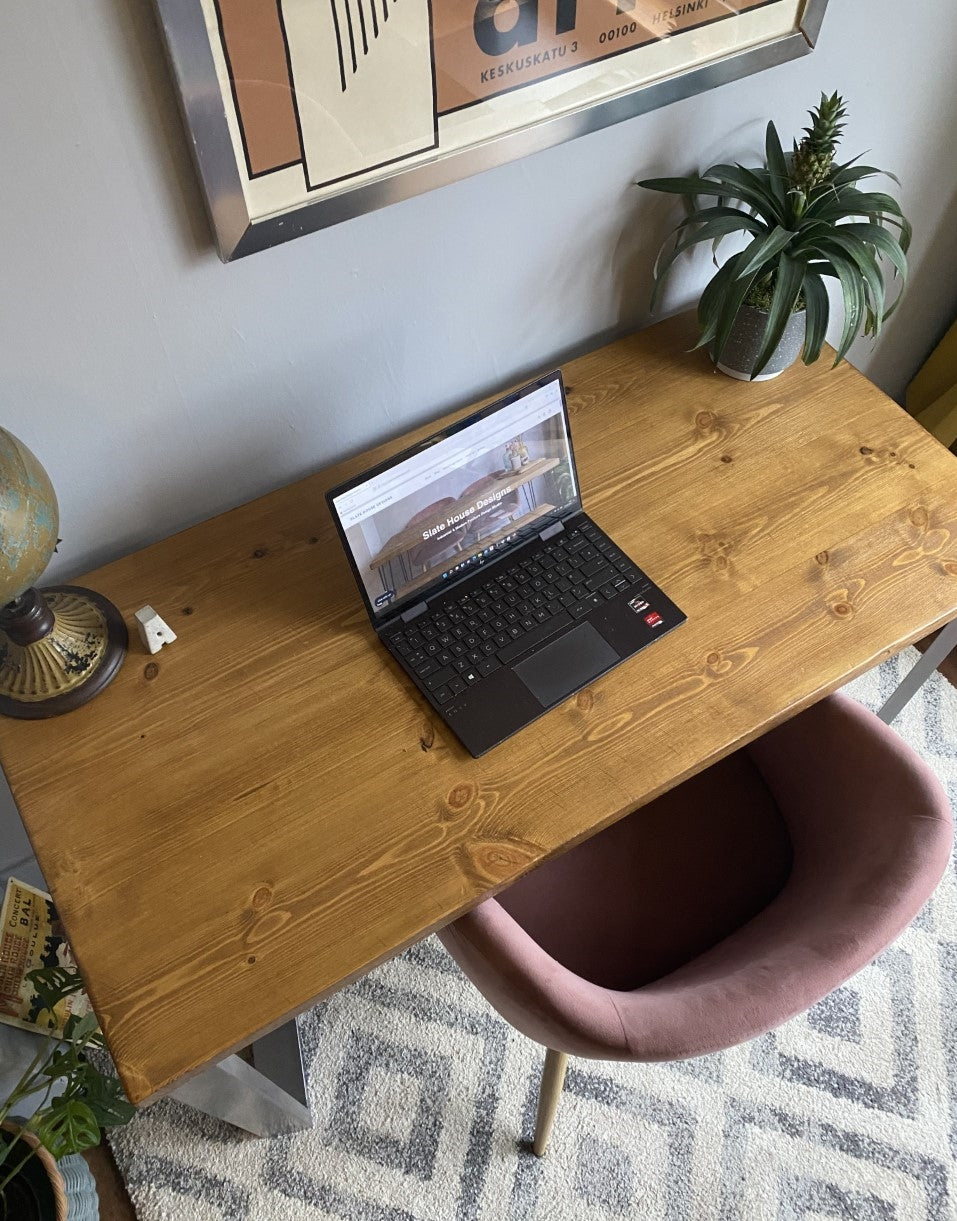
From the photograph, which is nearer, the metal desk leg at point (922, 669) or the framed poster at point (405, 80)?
the framed poster at point (405, 80)

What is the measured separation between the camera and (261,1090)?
1233mm

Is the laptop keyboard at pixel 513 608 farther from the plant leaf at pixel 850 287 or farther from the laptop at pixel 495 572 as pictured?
the plant leaf at pixel 850 287

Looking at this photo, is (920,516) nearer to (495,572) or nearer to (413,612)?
(495,572)

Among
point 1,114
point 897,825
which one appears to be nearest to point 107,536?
point 1,114

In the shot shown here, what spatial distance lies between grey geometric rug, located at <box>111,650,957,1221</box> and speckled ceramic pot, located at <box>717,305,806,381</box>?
1.00 meters

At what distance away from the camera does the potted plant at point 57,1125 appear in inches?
41.6

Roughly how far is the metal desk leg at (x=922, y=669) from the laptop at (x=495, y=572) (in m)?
0.49

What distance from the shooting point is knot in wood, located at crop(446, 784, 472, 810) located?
0.96m

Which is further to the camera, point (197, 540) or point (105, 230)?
point (197, 540)

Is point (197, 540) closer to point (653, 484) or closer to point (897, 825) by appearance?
point (653, 484)

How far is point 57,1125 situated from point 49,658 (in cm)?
52

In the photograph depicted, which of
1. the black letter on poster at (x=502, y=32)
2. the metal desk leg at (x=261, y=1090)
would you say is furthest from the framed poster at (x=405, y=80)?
the metal desk leg at (x=261, y=1090)

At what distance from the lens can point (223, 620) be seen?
1.09 meters

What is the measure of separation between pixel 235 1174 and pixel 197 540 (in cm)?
95
